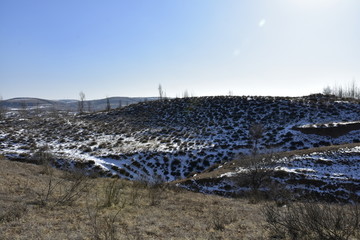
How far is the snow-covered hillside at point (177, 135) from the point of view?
2633 cm

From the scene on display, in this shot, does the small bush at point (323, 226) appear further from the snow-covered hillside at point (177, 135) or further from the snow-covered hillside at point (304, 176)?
the snow-covered hillside at point (177, 135)

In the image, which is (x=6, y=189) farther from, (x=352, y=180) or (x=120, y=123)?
(x=120, y=123)

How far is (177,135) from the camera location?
35.3 meters

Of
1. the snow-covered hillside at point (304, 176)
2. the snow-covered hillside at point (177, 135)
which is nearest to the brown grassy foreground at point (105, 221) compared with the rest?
the snow-covered hillside at point (304, 176)

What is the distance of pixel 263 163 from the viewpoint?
17.2 metres

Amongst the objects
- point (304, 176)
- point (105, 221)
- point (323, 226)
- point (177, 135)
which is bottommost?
point (304, 176)

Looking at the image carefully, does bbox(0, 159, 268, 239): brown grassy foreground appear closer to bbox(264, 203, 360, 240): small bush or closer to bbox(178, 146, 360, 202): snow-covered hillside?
bbox(264, 203, 360, 240): small bush

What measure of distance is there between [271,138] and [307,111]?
13243 millimetres

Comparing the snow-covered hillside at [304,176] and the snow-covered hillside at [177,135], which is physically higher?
the snow-covered hillside at [177,135]

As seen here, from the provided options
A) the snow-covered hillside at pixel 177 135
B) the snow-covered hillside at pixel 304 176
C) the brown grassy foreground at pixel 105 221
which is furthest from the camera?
the snow-covered hillside at pixel 177 135

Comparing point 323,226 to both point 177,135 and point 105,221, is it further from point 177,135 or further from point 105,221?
point 177,135

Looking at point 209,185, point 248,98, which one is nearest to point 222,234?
point 209,185

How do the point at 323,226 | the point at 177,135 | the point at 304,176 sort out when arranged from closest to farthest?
the point at 323,226 → the point at 304,176 → the point at 177,135

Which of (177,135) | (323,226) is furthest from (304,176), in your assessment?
(177,135)
